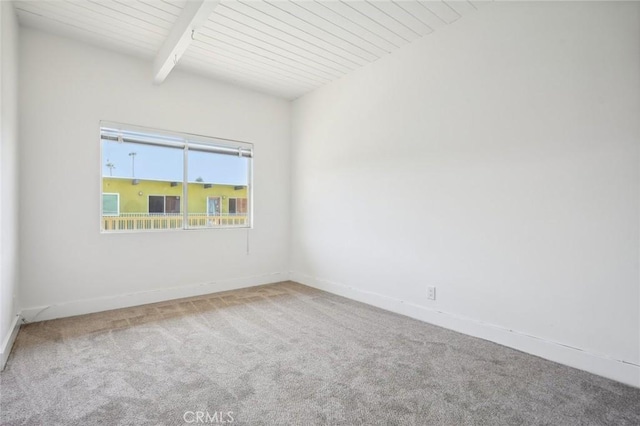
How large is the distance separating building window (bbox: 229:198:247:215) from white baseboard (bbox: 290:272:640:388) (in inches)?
73.3

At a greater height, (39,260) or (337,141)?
(337,141)

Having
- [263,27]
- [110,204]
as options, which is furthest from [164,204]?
[263,27]

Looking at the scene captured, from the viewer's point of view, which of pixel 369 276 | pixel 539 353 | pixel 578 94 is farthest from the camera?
pixel 369 276

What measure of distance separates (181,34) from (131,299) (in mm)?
2701

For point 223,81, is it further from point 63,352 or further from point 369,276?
point 63,352

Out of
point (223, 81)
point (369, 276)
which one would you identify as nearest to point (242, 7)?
point (223, 81)

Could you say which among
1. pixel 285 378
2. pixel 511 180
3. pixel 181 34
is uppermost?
pixel 181 34

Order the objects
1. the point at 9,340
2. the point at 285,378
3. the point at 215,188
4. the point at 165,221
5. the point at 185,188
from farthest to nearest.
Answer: the point at 215,188, the point at 185,188, the point at 165,221, the point at 9,340, the point at 285,378

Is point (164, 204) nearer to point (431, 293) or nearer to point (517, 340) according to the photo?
point (431, 293)

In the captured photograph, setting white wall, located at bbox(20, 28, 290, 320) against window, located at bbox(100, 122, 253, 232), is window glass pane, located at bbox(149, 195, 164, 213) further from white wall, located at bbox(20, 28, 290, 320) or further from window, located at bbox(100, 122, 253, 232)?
white wall, located at bbox(20, 28, 290, 320)

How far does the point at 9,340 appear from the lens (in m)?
2.38

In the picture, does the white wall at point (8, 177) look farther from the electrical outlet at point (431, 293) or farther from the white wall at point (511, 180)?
the electrical outlet at point (431, 293)

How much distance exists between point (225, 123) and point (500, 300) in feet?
11.9

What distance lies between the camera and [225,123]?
4164 millimetres
